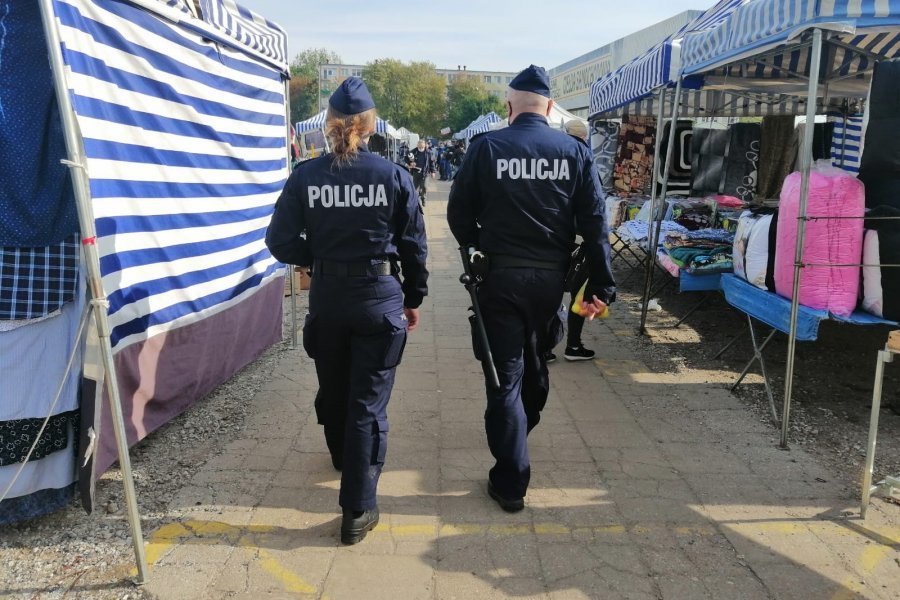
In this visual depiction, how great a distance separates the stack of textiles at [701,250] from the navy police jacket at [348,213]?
3418 mm

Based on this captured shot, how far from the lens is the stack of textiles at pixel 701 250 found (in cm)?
555

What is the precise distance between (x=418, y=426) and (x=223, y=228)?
1.87 meters

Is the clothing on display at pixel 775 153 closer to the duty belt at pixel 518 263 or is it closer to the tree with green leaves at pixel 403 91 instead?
the duty belt at pixel 518 263

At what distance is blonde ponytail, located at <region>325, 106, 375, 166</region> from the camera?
285cm

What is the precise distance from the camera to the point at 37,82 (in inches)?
109

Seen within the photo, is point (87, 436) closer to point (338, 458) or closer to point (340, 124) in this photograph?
point (338, 458)

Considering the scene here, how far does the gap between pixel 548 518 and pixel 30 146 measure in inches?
110

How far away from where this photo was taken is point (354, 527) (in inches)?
114

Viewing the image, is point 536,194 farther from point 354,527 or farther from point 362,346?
point 354,527

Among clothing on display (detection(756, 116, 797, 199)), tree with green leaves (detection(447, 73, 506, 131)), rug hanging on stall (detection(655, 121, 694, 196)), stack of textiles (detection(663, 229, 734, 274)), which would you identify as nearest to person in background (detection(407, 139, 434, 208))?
rug hanging on stall (detection(655, 121, 694, 196))

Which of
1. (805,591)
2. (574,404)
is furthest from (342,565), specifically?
(574,404)

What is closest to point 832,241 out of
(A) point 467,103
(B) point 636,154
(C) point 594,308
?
(C) point 594,308

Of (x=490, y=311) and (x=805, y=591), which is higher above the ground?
(x=490, y=311)

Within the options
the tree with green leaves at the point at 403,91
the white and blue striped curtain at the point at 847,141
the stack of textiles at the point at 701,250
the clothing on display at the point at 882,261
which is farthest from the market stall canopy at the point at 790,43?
the tree with green leaves at the point at 403,91
